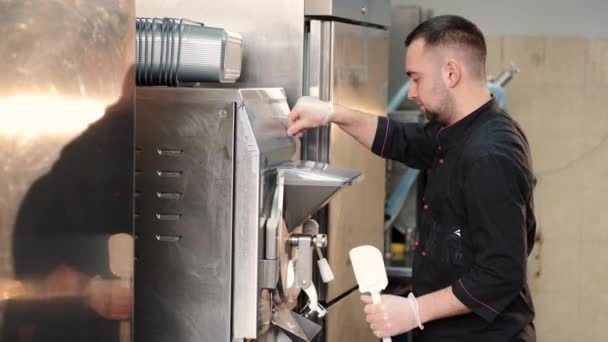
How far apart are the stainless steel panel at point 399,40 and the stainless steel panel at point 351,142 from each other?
1.31 metres

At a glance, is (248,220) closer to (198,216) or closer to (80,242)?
(198,216)

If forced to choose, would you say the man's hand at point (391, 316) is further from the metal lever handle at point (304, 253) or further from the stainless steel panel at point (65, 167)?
the stainless steel panel at point (65, 167)

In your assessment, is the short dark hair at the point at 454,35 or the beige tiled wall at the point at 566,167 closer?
the short dark hair at the point at 454,35

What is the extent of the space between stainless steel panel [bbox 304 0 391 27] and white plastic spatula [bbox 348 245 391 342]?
68 centimetres

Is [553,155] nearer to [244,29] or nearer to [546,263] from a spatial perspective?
[546,263]

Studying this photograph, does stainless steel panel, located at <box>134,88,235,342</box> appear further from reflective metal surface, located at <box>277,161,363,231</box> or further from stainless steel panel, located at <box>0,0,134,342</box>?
stainless steel panel, located at <box>0,0,134,342</box>

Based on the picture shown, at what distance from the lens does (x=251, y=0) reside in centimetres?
208

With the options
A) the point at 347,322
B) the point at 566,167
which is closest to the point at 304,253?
the point at 347,322

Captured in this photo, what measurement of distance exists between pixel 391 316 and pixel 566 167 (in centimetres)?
266

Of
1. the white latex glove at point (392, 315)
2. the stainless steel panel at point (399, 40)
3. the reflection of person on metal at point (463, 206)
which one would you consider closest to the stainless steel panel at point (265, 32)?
the reflection of person on metal at point (463, 206)

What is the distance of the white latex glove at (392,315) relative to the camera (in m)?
1.86

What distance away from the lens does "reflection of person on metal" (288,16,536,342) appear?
6.01 ft

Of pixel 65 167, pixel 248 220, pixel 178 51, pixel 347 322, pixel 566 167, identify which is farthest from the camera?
pixel 566 167

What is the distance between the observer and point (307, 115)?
1.96 m
